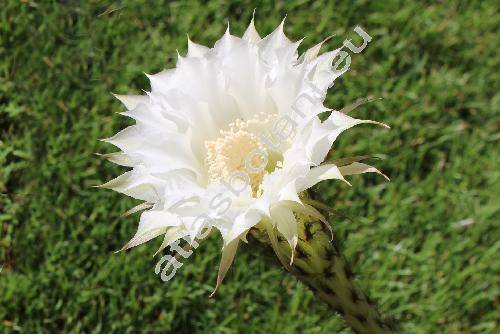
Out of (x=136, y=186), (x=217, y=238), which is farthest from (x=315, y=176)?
(x=217, y=238)

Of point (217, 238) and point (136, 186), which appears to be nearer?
point (136, 186)

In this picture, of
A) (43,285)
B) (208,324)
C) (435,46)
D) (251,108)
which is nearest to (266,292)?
(208,324)

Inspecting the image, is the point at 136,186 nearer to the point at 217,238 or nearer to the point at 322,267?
the point at 322,267

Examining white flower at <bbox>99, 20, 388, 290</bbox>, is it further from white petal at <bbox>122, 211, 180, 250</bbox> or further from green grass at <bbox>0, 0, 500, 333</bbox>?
green grass at <bbox>0, 0, 500, 333</bbox>

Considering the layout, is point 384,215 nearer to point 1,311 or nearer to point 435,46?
point 435,46

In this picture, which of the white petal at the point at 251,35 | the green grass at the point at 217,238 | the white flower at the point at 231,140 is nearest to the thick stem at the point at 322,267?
the white flower at the point at 231,140

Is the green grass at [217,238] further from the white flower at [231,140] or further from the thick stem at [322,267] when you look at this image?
the white flower at [231,140]
